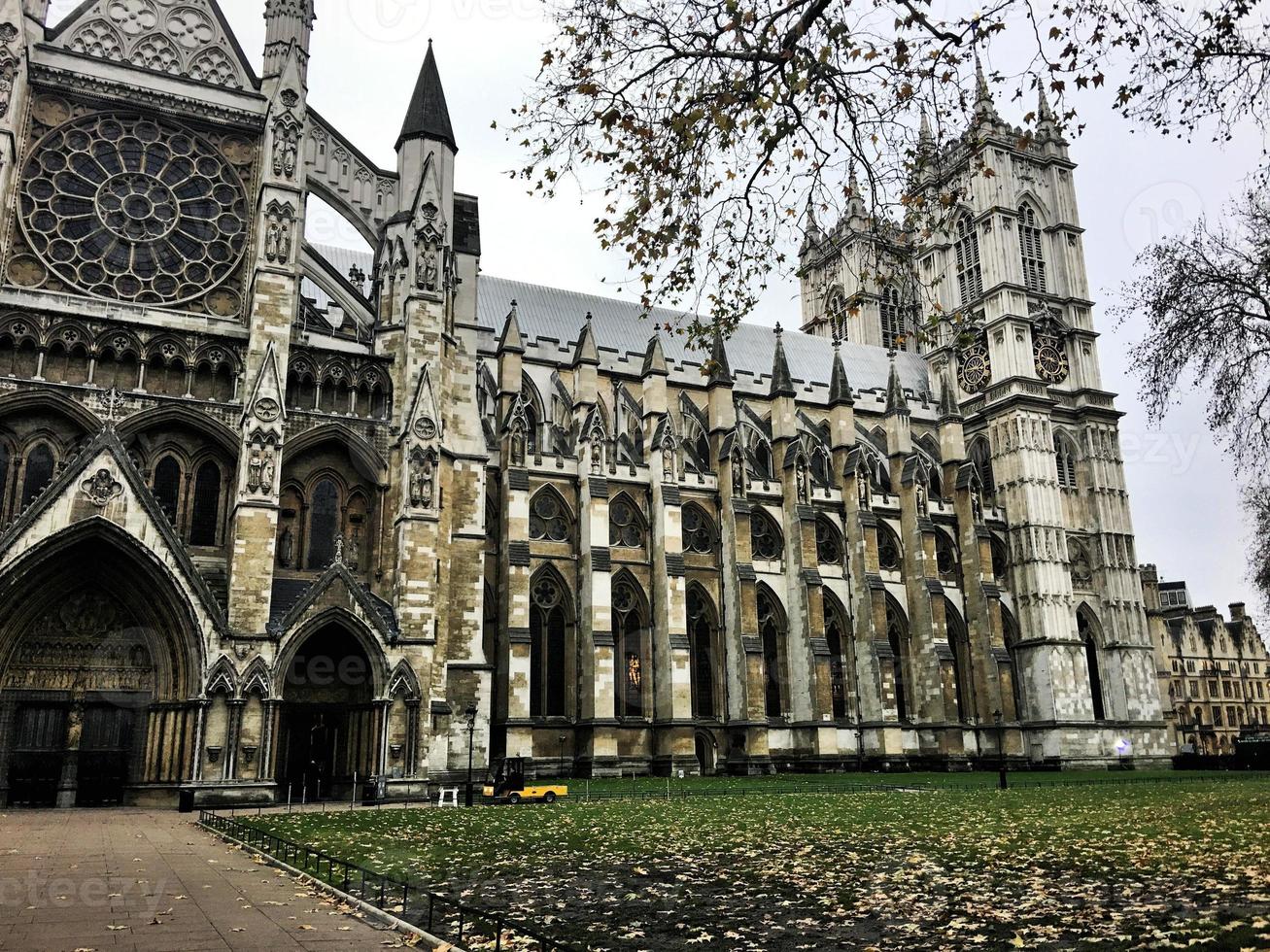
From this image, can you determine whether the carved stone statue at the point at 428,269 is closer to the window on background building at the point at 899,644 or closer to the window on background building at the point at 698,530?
the window on background building at the point at 698,530

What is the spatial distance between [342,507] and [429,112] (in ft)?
43.9

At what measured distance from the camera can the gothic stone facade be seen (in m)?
25.2

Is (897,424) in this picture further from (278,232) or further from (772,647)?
(278,232)

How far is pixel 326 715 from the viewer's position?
27.5 m

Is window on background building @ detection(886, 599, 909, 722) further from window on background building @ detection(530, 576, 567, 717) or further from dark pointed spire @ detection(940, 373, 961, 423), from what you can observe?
window on background building @ detection(530, 576, 567, 717)

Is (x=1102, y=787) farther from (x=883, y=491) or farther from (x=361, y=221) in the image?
(x=361, y=221)

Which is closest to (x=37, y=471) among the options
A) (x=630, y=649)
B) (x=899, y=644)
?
(x=630, y=649)

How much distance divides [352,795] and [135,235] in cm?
1694

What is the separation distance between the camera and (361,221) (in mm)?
32094

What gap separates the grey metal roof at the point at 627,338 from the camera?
50.1 m

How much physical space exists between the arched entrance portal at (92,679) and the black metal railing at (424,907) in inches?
419

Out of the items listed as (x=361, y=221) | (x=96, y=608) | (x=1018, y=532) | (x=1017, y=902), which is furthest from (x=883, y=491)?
(x=1017, y=902)

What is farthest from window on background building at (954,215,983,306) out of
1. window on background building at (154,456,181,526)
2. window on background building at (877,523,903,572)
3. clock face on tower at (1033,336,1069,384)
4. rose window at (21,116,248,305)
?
window on background building at (154,456,181,526)

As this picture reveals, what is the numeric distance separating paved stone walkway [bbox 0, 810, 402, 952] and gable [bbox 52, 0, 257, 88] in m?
22.9
